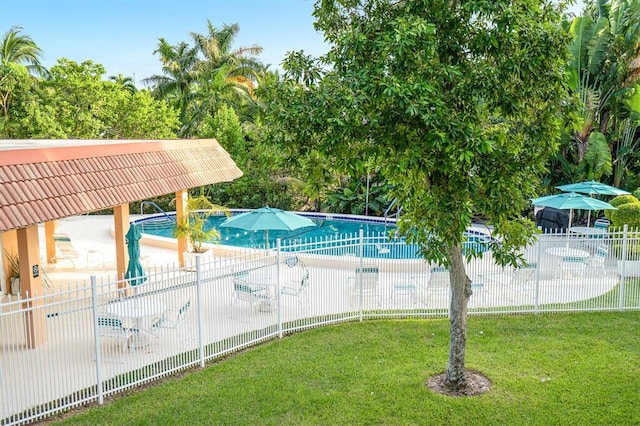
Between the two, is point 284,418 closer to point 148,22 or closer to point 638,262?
point 638,262

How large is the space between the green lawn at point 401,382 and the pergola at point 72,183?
2.86 m

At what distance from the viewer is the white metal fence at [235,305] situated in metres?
9.09

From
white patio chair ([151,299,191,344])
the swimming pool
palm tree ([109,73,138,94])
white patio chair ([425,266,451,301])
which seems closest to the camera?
white patio chair ([151,299,191,344])

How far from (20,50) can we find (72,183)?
2679 centimetres

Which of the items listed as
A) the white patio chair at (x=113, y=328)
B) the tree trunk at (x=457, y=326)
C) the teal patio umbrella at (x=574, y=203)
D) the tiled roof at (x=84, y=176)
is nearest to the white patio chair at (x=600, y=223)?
the teal patio umbrella at (x=574, y=203)

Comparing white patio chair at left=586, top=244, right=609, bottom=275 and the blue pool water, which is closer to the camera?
white patio chair at left=586, top=244, right=609, bottom=275

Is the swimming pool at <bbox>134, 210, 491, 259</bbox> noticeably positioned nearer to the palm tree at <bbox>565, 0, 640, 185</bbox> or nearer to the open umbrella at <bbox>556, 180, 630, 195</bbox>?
the open umbrella at <bbox>556, 180, 630, 195</bbox>

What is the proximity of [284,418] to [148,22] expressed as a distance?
66.5m

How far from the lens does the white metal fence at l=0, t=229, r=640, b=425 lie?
29.8 ft

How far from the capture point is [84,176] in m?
11.5

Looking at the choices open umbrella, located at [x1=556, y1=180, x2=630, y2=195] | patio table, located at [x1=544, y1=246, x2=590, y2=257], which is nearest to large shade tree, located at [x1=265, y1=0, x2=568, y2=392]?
patio table, located at [x1=544, y1=246, x2=590, y2=257]

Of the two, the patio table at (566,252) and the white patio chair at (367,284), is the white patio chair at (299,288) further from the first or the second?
the patio table at (566,252)

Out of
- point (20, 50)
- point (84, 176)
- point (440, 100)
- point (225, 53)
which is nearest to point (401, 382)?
point (440, 100)

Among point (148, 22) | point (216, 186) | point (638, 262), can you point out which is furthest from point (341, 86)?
point (148, 22)
